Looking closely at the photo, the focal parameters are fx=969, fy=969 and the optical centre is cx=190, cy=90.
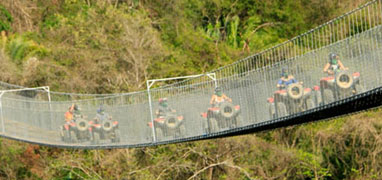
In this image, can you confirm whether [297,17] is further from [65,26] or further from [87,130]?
[87,130]

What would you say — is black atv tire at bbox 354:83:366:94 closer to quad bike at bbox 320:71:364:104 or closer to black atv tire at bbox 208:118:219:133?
quad bike at bbox 320:71:364:104

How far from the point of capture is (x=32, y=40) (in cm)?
2830

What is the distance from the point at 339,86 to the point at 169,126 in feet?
13.6

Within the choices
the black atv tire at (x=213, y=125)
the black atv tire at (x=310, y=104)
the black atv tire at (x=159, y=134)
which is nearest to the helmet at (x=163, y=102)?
the black atv tire at (x=159, y=134)

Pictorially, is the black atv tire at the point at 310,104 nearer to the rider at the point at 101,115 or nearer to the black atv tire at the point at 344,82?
the black atv tire at the point at 344,82

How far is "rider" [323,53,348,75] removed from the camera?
1145 cm

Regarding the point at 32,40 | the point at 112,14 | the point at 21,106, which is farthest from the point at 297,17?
the point at 21,106

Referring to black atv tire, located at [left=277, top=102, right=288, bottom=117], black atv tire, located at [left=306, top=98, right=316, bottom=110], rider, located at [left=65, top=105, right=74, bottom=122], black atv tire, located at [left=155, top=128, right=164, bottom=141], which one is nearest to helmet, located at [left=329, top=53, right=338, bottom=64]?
black atv tire, located at [left=306, top=98, right=316, bottom=110]

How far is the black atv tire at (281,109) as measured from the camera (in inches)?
486

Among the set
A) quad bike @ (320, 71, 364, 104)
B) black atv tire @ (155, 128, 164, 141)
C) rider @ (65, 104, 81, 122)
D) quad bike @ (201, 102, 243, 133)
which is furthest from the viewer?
rider @ (65, 104, 81, 122)

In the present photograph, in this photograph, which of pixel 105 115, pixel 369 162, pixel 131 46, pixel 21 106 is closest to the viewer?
pixel 105 115

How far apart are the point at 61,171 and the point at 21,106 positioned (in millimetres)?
6280

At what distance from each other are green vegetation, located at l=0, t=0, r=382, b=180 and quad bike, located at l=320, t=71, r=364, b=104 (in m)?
10.7

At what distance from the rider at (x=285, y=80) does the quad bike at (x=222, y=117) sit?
39.5 inches
